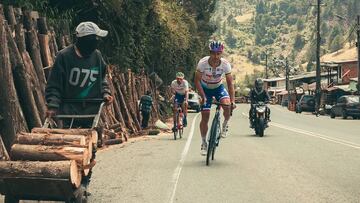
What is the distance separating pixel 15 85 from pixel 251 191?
5.13 m

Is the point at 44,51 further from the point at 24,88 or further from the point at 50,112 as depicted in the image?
the point at 50,112

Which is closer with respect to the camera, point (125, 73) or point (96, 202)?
point (96, 202)

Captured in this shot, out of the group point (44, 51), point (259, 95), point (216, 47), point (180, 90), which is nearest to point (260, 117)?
point (259, 95)

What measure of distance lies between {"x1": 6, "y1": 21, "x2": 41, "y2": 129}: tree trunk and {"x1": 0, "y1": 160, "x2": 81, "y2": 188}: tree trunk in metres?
5.20

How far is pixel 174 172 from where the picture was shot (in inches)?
359

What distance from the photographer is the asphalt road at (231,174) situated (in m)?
7.09

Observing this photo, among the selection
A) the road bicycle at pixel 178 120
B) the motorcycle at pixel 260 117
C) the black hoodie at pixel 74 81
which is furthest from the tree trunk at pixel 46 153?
the motorcycle at pixel 260 117

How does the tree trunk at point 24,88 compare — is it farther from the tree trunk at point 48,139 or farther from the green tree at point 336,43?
the green tree at point 336,43

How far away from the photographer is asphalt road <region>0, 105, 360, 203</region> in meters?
7.09

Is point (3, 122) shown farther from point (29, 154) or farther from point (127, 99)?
point (127, 99)

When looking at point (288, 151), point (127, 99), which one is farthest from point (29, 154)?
point (127, 99)

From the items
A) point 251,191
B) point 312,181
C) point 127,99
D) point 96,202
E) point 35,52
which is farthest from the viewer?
point 127,99

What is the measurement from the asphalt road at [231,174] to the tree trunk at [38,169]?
1.77 meters

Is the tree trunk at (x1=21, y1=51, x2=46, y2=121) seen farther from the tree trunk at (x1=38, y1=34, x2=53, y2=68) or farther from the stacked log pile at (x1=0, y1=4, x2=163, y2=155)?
the tree trunk at (x1=38, y1=34, x2=53, y2=68)
